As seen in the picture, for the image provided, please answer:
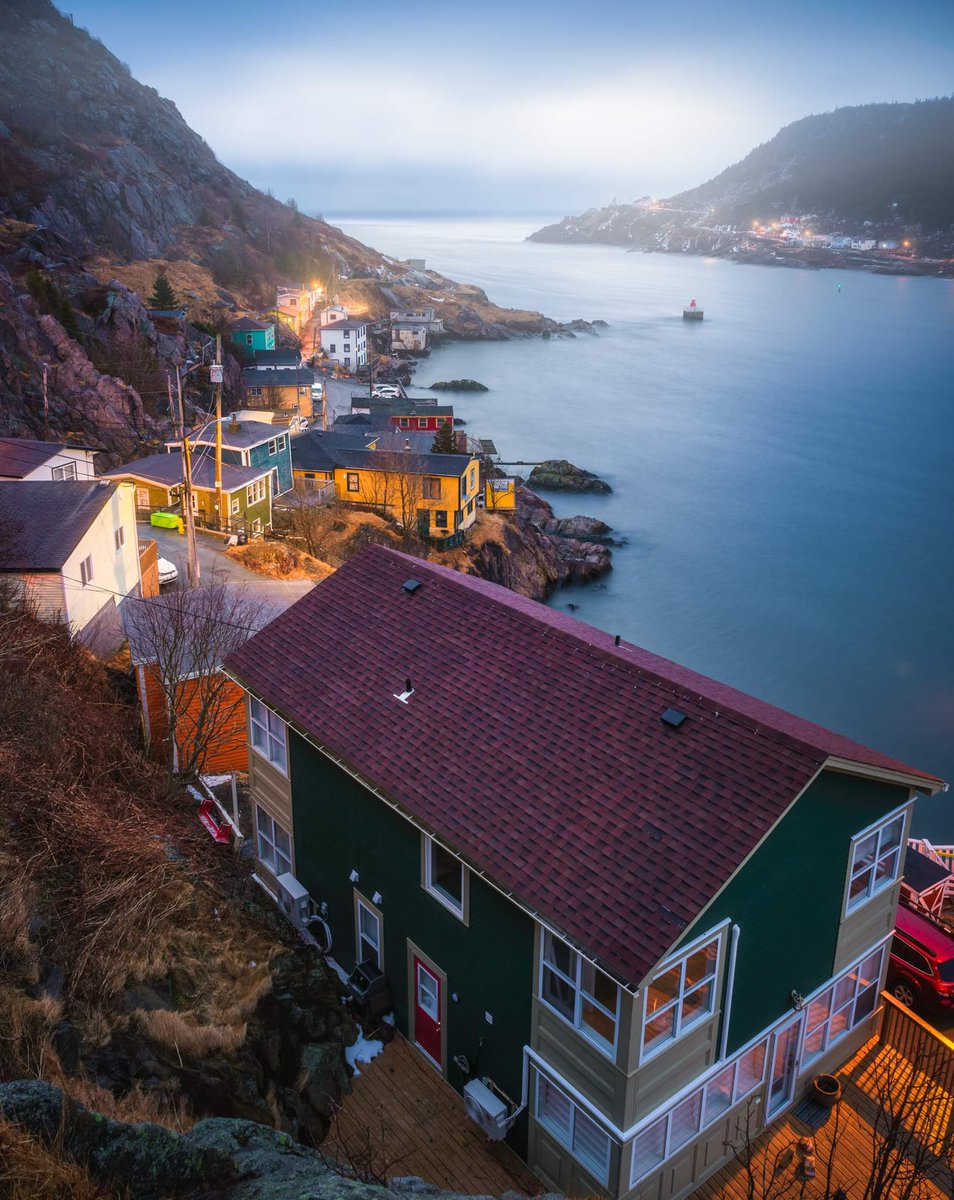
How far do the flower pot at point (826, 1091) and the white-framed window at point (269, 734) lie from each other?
7341mm

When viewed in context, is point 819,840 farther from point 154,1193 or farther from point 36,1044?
point 36,1044

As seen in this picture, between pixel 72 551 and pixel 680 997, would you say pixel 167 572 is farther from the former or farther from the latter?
pixel 680 997

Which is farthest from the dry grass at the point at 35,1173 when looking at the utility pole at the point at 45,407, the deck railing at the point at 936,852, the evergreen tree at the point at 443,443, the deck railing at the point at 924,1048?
the evergreen tree at the point at 443,443

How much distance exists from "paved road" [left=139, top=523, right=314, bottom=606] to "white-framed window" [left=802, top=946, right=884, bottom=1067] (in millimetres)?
15325

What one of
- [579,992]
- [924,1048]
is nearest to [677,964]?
[579,992]

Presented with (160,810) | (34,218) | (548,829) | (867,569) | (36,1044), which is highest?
(34,218)

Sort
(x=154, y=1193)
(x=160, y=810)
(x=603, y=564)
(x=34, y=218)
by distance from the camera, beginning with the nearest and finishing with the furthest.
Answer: (x=154, y=1193)
(x=160, y=810)
(x=603, y=564)
(x=34, y=218)

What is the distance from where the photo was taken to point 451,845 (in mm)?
8914

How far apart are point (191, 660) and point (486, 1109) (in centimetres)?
978

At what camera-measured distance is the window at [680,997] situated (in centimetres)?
791

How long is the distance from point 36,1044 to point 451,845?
12.6 feet

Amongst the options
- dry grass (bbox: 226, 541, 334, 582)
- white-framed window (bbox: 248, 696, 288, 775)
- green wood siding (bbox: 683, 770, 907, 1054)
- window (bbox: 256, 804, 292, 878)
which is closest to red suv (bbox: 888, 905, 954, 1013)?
green wood siding (bbox: 683, 770, 907, 1054)

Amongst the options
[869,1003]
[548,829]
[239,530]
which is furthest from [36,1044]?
[239,530]

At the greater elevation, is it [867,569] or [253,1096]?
[253,1096]
